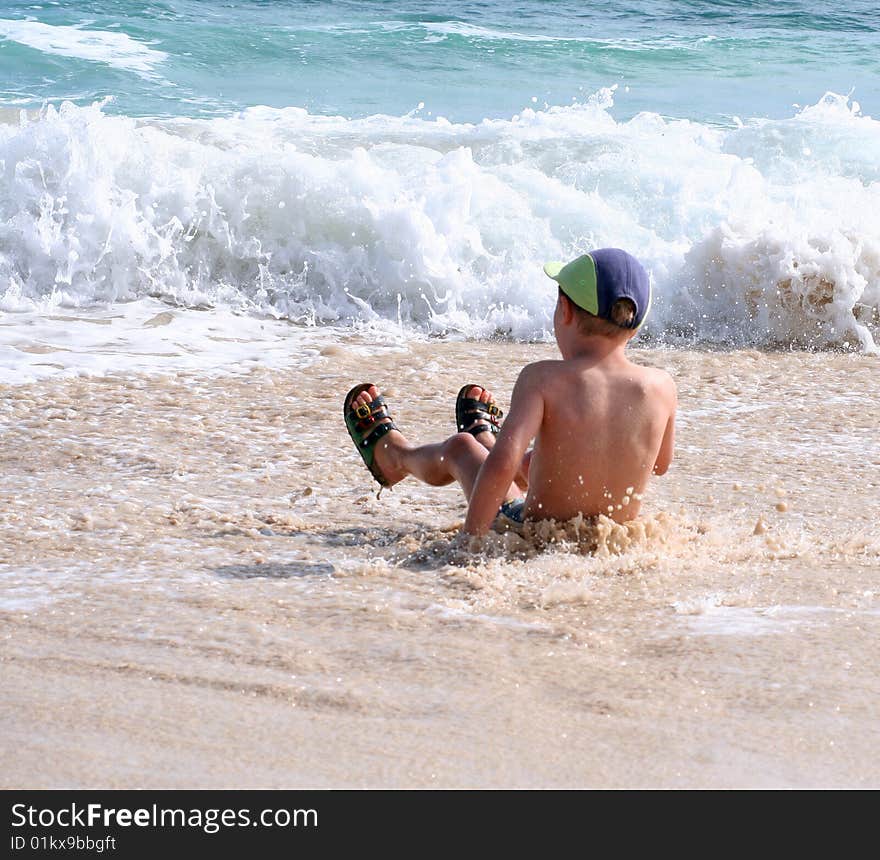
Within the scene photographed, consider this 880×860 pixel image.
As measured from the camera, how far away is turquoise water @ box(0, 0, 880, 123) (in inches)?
489

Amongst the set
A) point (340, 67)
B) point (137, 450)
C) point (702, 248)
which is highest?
point (340, 67)

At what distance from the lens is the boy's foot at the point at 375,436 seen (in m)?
4.10

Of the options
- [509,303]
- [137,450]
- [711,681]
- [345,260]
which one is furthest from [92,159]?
[711,681]

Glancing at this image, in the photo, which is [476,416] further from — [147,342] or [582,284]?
[147,342]

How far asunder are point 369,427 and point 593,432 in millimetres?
917

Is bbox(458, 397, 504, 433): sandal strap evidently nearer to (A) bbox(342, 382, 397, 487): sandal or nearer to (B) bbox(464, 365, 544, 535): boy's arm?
(A) bbox(342, 382, 397, 487): sandal

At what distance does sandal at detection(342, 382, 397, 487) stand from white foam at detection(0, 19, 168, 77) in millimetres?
9603

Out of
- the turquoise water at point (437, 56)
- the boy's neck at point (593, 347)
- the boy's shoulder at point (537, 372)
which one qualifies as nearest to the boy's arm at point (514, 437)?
the boy's shoulder at point (537, 372)

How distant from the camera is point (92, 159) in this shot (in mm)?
7684

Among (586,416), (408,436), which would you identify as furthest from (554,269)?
(408,436)

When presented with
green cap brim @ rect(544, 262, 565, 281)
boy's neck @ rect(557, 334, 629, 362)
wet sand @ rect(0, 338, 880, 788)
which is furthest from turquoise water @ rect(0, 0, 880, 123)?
boy's neck @ rect(557, 334, 629, 362)

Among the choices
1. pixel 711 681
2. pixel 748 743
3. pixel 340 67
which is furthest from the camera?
pixel 340 67
